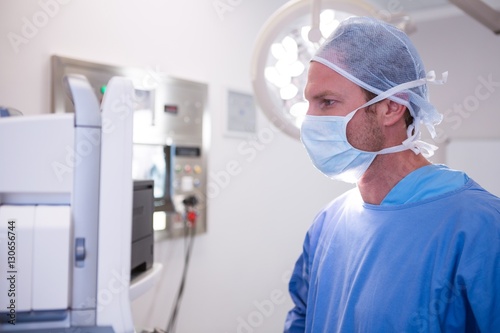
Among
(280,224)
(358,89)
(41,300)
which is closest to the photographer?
(41,300)

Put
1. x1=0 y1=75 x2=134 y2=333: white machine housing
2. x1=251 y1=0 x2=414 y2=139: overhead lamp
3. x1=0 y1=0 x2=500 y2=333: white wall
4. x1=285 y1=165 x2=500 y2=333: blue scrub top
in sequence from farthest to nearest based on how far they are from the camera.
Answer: x1=0 y1=0 x2=500 y2=333: white wall < x1=251 y1=0 x2=414 y2=139: overhead lamp < x1=285 y1=165 x2=500 y2=333: blue scrub top < x1=0 y1=75 x2=134 y2=333: white machine housing

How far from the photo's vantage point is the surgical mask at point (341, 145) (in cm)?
121

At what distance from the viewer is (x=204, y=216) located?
2.48m

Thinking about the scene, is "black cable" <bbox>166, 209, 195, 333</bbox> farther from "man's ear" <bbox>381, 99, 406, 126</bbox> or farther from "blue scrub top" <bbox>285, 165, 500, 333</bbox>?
"man's ear" <bbox>381, 99, 406, 126</bbox>

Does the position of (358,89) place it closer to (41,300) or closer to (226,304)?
(41,300)

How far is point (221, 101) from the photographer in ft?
8.46

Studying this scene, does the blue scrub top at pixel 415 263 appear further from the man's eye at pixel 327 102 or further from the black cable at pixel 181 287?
the black cable at pixel 181 287

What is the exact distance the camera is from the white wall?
1.84 m

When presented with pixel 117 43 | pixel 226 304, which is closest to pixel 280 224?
pixel 226 304

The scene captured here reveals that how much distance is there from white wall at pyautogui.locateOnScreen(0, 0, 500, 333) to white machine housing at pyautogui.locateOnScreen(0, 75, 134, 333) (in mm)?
Result: 934

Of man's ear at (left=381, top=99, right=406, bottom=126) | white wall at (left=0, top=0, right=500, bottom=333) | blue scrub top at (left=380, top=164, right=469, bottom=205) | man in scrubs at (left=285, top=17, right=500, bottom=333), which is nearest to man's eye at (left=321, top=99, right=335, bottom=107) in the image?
man in scrubs at (left=285, top=17, right=500, bottom=333)

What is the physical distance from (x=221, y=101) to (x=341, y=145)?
1446mm

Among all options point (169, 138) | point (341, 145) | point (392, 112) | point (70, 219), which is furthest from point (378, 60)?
point (169, 138)

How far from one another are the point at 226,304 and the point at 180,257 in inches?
19.5
